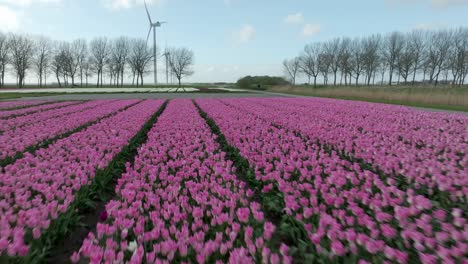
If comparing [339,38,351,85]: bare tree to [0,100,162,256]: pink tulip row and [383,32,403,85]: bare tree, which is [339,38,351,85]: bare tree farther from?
[0,100,162,256]: pink tulip row

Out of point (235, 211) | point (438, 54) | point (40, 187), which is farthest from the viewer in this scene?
point (438, 54)

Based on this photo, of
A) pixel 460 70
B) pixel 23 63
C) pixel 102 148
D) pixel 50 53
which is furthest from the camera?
pixel 50 53

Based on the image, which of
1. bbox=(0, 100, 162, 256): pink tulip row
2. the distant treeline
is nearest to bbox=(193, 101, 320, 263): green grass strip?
bbox=(0, 100, 162, 256): pink tulip row

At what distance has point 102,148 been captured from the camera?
5285 mm

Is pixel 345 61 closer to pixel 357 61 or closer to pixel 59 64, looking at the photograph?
pixel 357 61

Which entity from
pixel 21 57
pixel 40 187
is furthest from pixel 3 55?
pixel 40 187

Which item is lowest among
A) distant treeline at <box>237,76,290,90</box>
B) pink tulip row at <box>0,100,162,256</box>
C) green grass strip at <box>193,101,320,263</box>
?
green grass strip at <box>193,101,320,263</box>

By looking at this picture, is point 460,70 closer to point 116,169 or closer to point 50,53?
point 116,169

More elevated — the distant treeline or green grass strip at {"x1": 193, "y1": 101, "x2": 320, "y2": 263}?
the distant treeline

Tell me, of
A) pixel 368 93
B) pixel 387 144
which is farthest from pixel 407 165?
pixel 368 93

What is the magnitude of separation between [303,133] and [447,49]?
80211 millimetres

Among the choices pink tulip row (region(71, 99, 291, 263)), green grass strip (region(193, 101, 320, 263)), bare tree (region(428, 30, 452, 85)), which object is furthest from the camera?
bare tree (region(428, 30, 452, 85))

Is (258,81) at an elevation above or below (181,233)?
above

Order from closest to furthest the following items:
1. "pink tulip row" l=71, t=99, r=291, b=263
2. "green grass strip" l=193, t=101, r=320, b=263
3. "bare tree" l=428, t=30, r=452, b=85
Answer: "pink tulip row" l=71, t=99, r=291, b=263
"green grass strip" l=193, t=101, r=320, b=263
"bare tree" l=428, t=30, r=452, b=85
